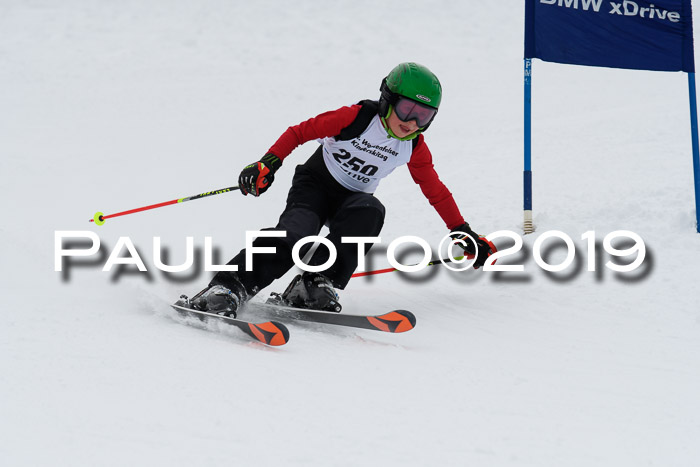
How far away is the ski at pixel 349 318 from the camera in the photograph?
336 centimetres

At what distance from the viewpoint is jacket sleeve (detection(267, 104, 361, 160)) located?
12.4 ft

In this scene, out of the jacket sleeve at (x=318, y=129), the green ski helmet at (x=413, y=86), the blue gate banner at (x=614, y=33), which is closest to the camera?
the green ski helmet at (x=413, y=86)

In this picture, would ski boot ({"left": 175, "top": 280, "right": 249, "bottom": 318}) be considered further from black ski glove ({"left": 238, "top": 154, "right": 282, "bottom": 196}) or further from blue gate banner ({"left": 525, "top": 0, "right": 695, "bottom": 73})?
blue gate banner ({"left": 525, "top": 0, "right": 695, "bottom": 73})

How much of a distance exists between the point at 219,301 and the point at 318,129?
111 cm

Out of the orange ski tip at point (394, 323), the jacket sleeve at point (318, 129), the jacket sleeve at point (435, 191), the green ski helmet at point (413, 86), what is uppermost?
the green ski helmet at point (413, 86)

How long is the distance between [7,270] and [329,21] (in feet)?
33.7

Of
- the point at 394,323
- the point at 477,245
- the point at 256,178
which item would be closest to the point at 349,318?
the point at 394,323

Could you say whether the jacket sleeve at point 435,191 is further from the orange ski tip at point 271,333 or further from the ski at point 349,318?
the orange ski tip at point 271,333

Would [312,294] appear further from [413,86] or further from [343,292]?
[413,86]

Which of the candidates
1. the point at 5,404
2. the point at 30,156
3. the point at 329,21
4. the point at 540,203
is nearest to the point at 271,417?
the point at 5,404

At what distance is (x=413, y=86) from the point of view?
3590mm

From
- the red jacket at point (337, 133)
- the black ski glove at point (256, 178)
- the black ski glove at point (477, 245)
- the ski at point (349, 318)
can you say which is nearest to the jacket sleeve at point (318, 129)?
the red jacket at point (337, 133)

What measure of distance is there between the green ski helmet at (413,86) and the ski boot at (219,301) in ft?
4.19

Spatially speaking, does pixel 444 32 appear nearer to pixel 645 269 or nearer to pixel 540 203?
pixel 540 203
